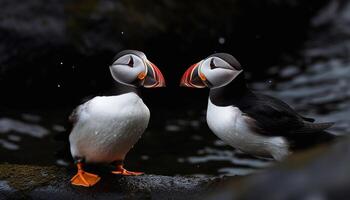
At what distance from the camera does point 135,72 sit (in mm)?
4699

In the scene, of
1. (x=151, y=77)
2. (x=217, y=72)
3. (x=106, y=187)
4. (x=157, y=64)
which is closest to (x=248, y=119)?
(x=217, y=72)

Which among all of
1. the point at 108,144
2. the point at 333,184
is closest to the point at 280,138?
the point at 108,144

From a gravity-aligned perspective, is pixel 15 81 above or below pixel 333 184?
above

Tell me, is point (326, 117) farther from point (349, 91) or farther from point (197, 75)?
point (197, 75)

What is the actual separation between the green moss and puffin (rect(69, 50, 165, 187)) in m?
0.23

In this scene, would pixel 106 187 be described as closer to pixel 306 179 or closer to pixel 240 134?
pixel 240 134

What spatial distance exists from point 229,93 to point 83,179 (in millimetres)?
1036

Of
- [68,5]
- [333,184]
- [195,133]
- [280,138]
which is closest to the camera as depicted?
[333,184]

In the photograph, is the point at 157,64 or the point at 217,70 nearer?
the point at 217,70

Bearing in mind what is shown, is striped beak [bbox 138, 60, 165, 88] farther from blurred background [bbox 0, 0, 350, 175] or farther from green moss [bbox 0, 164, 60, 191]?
blurred background [bbox 0, 0, 350, 175]

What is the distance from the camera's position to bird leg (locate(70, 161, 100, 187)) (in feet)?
15.8

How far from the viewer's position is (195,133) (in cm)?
845

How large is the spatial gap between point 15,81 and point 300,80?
3672 mm

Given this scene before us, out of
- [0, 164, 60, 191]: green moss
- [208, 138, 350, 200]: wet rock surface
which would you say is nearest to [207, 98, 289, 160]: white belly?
[0, 164, 60, 191]: green moss
